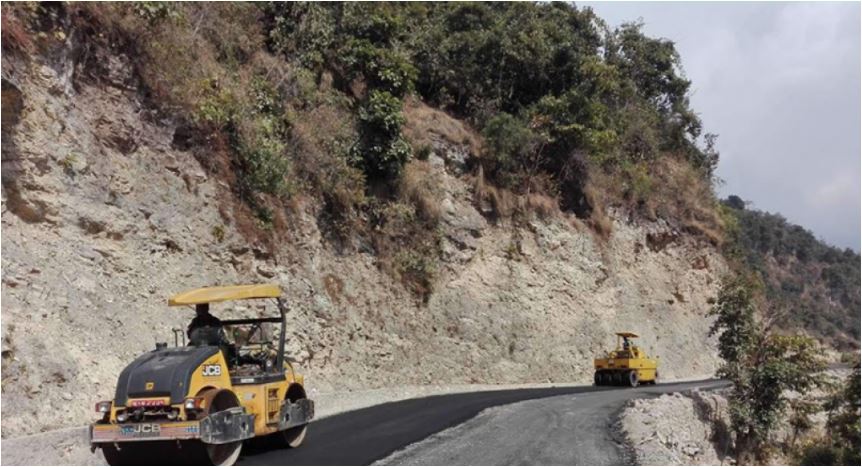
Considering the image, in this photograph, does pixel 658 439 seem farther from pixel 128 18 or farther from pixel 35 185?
pixel 128 18

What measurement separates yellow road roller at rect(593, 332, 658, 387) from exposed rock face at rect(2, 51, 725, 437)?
1962mm

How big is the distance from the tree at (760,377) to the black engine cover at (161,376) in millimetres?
18157

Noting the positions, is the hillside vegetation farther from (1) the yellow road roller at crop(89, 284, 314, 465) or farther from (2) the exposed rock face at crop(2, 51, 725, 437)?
(1) the yellow road roller at crop(89, 284, 314, 465)

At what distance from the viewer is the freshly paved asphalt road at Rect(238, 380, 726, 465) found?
36.7 ft

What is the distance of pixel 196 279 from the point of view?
17969 millimetres

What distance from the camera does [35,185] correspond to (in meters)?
14.9

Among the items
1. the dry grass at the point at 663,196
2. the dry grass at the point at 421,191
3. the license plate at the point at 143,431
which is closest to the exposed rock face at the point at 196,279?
the dry grass at the point at 421,191

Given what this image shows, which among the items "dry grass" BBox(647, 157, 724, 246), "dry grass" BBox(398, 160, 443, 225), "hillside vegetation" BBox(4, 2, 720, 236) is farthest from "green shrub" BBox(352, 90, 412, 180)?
"dry grass" BBox(647, 157, 724, 246)

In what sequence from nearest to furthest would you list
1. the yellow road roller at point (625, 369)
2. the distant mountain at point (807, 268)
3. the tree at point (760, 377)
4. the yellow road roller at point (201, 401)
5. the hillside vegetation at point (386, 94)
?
the yellow road roller at point (201, 401), the hillside vegetation at point (386, 94), the tree at point (760, 377), the yellow road roller at point (625, 369), the distant mountain at point (807, 268)

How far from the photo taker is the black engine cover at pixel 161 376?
9.15 m

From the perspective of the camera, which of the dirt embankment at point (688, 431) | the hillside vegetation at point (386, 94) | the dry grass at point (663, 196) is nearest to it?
the dirt embankment at point (688, 431)

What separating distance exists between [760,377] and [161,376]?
61.9ft

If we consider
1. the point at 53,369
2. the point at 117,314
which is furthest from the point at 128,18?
the point at 53,369

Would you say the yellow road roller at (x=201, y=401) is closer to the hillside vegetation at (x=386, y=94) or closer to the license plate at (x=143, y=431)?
the license plate at (x=143, y=431)
